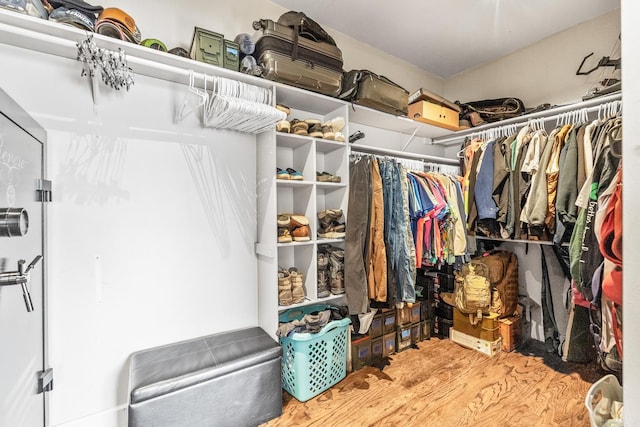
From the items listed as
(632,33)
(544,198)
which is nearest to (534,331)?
(544,198)

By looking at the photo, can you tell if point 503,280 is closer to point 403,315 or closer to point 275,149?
point 403,315

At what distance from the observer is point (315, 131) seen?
197cm

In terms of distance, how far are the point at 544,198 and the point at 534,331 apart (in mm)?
1408

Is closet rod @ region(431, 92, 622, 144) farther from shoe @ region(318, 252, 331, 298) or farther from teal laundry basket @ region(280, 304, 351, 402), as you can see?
teal laundry basket @ region(280, 304, 351, 402)

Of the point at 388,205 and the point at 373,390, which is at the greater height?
the point at 388,205

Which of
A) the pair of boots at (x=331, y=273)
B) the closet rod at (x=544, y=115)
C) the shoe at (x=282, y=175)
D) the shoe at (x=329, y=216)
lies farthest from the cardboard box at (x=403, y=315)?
the closet rod at (x=544, y=115)

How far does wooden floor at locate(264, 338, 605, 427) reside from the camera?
5.29ft

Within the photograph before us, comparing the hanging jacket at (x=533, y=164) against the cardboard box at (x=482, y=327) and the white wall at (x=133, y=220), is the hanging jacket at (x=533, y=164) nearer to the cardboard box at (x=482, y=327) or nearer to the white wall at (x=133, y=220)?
the cardboard box at (x=482, y=327)

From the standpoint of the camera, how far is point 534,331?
8.68ft

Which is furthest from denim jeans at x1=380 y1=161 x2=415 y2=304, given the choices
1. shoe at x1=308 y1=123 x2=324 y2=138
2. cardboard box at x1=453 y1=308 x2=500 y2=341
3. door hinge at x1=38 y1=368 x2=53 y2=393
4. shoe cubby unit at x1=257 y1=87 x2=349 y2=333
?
door hinge at x1=38 y1=368 x2=53 y2=393

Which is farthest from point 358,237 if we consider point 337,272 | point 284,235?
point 284,235

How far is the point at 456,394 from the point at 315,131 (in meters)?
1.95

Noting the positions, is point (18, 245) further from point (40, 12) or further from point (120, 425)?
point (120, 425)

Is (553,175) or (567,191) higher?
(553,175)
